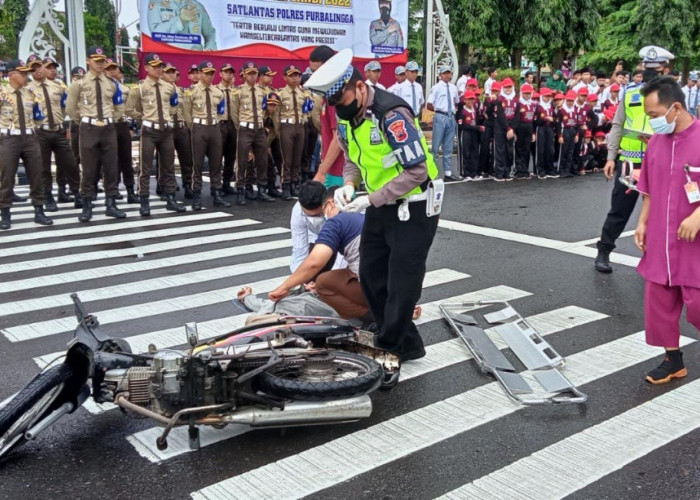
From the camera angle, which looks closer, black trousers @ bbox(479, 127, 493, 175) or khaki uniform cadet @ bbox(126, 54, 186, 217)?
khaki uniform cadet @ bbox(126, 54, 186, 217)

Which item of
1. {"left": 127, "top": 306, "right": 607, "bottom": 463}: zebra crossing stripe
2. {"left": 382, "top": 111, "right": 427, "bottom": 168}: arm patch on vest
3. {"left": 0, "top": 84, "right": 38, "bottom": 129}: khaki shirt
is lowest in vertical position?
{"left": 127, "top": 306, "right": 607, "bottom": 463}: zebra crossing stripe

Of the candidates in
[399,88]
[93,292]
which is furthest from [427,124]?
[93,292]

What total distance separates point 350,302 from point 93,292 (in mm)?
2674

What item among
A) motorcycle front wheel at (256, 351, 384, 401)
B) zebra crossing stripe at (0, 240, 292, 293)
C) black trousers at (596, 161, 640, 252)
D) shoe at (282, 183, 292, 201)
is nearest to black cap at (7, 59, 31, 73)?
zebra crossing stripe at (0, 240, 292, 293)

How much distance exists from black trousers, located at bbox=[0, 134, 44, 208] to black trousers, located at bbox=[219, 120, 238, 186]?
2861 mm

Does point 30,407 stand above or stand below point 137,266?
above

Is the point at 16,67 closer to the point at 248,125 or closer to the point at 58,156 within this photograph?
the point at 58,156

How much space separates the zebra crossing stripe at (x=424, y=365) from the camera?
3689mm

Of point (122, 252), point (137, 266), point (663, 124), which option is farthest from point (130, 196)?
point (663, 124)

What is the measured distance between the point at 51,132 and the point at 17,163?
86cm

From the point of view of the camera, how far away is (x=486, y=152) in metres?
14.7

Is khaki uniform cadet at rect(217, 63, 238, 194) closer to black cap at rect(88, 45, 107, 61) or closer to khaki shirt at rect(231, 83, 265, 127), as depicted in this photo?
khaki shirt at rect(231, 83, 265, 127)

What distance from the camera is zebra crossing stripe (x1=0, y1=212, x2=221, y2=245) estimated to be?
9.20 metres

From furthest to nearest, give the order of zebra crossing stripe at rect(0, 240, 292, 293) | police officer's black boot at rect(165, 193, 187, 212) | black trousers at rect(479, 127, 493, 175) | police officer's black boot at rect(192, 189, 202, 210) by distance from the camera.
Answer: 1. black trousers at rect(479, 127, 493, 175)
2. police officer's black boot at rect(192, 189, 202, 210)
3. police officer's black boot at rect(165, 193, 187, 212)
4. zebra crossing stripe at rect(0, 240, 292, 293)
